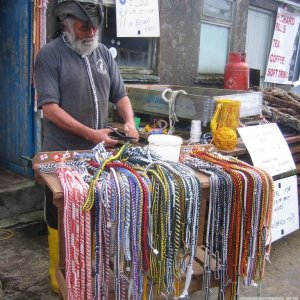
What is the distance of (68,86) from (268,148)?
1.76 m

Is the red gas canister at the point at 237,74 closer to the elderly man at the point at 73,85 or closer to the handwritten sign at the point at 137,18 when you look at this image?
the handwritten sign at the point at 137,18

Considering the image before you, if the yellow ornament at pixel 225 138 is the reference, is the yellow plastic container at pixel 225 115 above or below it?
above

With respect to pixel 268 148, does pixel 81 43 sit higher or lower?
higher

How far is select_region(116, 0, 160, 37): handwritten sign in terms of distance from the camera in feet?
13.9

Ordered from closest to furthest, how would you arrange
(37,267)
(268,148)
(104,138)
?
(104,138) → (37,267) → (268,148)

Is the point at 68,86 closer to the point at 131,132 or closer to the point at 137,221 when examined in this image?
the point at 131,132

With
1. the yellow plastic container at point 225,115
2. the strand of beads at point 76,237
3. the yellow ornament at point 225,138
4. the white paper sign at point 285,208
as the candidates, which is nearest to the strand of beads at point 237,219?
the strand of beads at point 76,237

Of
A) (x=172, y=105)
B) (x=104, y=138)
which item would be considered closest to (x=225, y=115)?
(x=172, y=105)

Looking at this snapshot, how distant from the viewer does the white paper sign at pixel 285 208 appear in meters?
3.58

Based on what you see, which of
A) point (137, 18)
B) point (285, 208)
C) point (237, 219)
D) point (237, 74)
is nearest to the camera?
point (237, 219)

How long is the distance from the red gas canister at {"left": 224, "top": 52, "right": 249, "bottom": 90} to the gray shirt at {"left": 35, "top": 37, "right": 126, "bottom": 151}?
100 inches

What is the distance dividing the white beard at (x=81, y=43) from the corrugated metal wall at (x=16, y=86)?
138 centimetres

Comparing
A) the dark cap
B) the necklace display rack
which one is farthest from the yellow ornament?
the dark cap

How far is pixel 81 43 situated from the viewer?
2.64 metres
